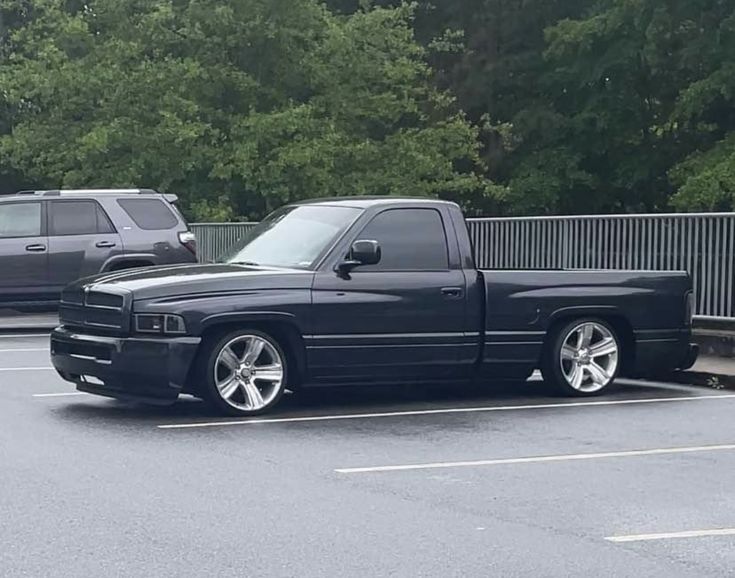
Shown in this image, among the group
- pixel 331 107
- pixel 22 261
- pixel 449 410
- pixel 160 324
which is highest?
pixel 331 107

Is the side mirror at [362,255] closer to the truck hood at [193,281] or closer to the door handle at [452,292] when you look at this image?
the truck hood at [193,281]

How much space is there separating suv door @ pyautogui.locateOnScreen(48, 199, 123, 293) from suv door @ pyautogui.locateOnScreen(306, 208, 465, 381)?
8348 mm

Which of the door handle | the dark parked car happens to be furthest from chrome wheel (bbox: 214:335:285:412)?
the dark parked car

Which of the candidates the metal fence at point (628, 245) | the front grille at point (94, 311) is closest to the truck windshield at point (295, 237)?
the front grille at point (94, 311)

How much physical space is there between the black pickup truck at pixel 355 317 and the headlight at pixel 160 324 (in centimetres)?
1

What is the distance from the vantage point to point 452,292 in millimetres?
12617

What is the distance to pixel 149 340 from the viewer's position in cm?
1138

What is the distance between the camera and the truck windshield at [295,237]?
12406mm

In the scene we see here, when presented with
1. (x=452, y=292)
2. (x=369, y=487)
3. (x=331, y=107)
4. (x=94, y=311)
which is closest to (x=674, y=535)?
(x=369, y=487)

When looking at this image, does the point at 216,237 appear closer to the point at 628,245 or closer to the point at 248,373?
the point at 628,245

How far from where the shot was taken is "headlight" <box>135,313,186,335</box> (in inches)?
448

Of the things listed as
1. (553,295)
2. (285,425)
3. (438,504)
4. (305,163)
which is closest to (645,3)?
(305,163)

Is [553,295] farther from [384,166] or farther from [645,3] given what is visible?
[645,3]

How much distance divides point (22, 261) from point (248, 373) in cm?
915
